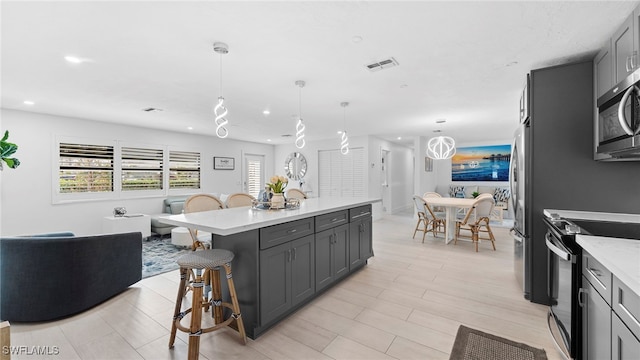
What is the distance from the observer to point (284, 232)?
7.40 ft

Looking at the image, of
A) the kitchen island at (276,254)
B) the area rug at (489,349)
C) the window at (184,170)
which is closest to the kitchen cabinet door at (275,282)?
the kitchen island at (276,254)

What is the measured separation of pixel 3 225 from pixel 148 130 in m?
2.85

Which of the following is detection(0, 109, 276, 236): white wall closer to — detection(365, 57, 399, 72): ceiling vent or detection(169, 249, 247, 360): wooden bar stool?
detection(169, 249, 247, 360): wooden bar stool

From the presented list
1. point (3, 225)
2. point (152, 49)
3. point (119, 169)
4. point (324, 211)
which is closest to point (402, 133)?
point (324, 211)

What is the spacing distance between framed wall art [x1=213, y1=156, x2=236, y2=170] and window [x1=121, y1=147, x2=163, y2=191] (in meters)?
1.42

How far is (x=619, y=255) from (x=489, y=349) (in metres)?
1.10

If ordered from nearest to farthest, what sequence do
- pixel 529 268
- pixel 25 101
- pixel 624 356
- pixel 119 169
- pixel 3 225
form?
pixel 624 356, pixel 529 268, pixel 25 101, pixel 3 225, pixel 119 169

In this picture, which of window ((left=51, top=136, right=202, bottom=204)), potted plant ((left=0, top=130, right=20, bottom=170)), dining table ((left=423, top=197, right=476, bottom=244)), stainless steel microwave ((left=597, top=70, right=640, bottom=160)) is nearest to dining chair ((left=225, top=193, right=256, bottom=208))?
potted plant ((left=0, top=130, right=20, bottom=170))

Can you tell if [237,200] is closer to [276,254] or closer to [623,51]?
[276,254]

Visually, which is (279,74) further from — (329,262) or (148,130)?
(148,130)

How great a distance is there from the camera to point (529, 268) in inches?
105

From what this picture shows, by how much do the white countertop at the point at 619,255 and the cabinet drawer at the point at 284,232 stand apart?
191cm

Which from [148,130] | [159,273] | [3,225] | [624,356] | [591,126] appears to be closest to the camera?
[624,356]

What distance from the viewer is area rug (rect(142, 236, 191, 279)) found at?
3.59 metres
